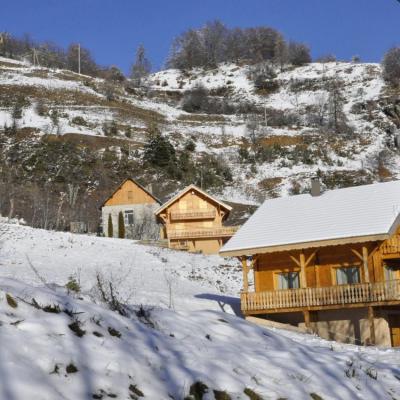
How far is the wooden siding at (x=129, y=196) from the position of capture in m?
51.3

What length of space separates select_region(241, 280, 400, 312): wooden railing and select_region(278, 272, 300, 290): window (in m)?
1.55

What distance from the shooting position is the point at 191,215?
4622cm

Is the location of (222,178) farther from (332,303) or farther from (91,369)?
(91,369)

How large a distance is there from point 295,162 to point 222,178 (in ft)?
29.6

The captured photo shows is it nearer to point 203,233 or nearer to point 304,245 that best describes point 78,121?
point 203,233

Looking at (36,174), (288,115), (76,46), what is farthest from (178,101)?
(36,174)

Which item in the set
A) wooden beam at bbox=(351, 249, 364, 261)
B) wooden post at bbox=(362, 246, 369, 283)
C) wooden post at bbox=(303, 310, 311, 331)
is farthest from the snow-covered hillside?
wooden post at bbox=(362, 246, 369, 283)

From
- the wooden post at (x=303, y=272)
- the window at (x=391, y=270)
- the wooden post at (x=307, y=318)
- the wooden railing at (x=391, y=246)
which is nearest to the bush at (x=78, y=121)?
the wooden post at (x=303, y=272)

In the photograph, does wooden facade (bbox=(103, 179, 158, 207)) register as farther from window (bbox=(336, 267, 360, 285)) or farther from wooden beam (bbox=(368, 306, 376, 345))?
wooden beam (bbox=(368, 306, 376, 345))

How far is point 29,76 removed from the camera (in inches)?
3425

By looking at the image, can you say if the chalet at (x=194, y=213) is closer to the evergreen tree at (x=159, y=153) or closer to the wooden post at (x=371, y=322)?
the evergreen tree at (x=159, y=153)

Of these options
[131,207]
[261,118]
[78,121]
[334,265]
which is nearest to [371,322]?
[334,265]

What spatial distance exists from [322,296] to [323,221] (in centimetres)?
287

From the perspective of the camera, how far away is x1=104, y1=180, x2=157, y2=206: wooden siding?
168 ft
